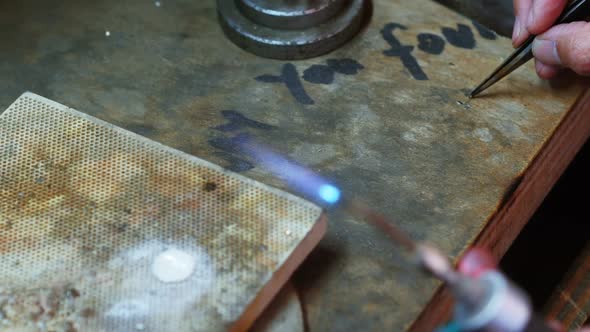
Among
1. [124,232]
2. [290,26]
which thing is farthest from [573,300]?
[124,232]

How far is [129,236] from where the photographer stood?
84 centimetres

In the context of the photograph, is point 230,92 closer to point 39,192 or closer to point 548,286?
point 39,192

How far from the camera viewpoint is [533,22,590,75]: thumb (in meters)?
1.03

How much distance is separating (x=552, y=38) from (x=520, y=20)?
0.34 feet

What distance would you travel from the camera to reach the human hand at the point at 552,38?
1039 mm

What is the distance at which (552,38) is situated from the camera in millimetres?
1073

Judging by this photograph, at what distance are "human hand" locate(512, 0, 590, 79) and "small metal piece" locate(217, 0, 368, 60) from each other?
311mm

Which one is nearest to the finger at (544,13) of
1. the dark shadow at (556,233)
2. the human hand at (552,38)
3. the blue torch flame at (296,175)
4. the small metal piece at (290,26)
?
the human hand at (552,38)

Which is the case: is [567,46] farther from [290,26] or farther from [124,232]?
[124,232]

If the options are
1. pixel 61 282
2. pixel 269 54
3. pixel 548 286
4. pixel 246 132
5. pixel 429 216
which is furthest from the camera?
pixel 548 286

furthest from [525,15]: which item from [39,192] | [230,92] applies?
[39,192]

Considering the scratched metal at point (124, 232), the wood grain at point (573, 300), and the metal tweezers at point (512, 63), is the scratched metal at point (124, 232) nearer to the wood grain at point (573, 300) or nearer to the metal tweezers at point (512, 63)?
the metal tweezers at point (512, 63)

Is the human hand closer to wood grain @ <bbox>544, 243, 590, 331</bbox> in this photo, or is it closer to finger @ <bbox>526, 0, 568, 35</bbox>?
finger @ <bbox>526, 0, 568, 35</bbox>

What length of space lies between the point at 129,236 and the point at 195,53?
504mm
